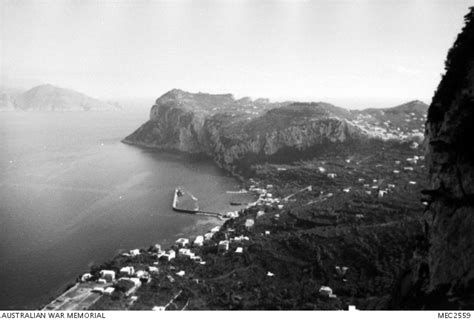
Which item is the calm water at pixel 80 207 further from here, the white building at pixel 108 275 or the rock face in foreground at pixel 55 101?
the rock face in foreground at pixel 55 101

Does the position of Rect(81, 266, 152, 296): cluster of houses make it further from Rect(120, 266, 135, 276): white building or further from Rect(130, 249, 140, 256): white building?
Rect(130, 249, 140, 256): white building

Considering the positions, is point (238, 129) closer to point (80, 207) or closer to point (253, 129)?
point (253, 129)

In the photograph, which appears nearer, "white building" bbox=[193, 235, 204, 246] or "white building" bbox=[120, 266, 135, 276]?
"white building" bbox=[120, 266, 135, 276]

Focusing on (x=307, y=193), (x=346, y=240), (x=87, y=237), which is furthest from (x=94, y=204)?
(x=346, y=240)

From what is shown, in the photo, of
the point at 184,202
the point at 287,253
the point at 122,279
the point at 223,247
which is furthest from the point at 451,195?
the point at 184,202

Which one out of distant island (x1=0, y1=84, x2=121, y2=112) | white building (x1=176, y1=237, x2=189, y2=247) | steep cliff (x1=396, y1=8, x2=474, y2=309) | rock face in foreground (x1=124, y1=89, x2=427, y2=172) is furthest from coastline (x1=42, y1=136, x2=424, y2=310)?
distant island (x1=0, y1=84, x2=121, y2=112)

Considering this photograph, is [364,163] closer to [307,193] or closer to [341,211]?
[307,193]
